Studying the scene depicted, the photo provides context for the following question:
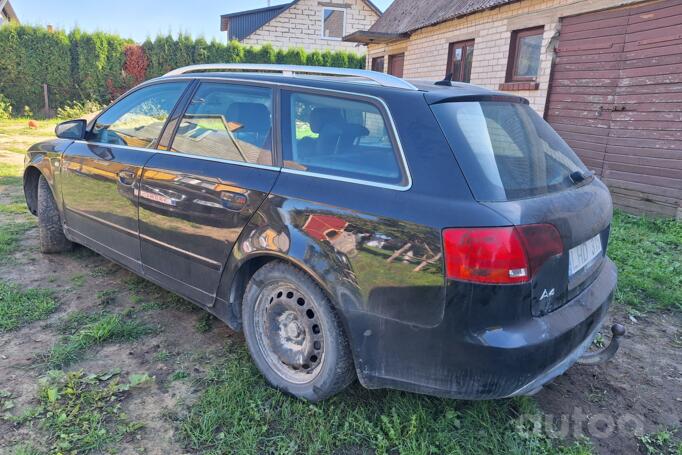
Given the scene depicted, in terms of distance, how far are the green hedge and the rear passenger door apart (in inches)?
676

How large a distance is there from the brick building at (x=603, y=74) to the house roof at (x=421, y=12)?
0.06 meters

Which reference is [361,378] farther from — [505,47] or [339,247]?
[505,47]

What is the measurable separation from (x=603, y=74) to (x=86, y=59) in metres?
17.7

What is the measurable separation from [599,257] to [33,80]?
20.1m

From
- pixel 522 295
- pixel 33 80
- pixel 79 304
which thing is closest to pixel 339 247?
pixel 522 295

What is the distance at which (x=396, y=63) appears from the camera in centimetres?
→ 1343

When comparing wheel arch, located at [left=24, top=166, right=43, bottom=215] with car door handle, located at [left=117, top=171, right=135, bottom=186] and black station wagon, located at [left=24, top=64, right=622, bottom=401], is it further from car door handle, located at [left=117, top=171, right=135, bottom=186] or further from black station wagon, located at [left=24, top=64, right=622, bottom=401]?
black station wagon, located at [left=24, top=64, right=622, bottom=401]

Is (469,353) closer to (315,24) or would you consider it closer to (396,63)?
(396,63)

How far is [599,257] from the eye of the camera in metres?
2.45

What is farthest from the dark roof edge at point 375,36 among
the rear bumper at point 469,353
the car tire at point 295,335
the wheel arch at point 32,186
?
the rear bumper at point 469,353

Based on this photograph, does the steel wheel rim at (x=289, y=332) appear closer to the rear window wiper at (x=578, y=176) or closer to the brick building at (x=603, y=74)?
the rear window wiper at (x=578, y=176)

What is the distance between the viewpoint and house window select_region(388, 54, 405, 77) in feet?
42.8

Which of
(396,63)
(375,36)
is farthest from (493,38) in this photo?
(396,63)

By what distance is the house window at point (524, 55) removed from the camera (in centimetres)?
827
